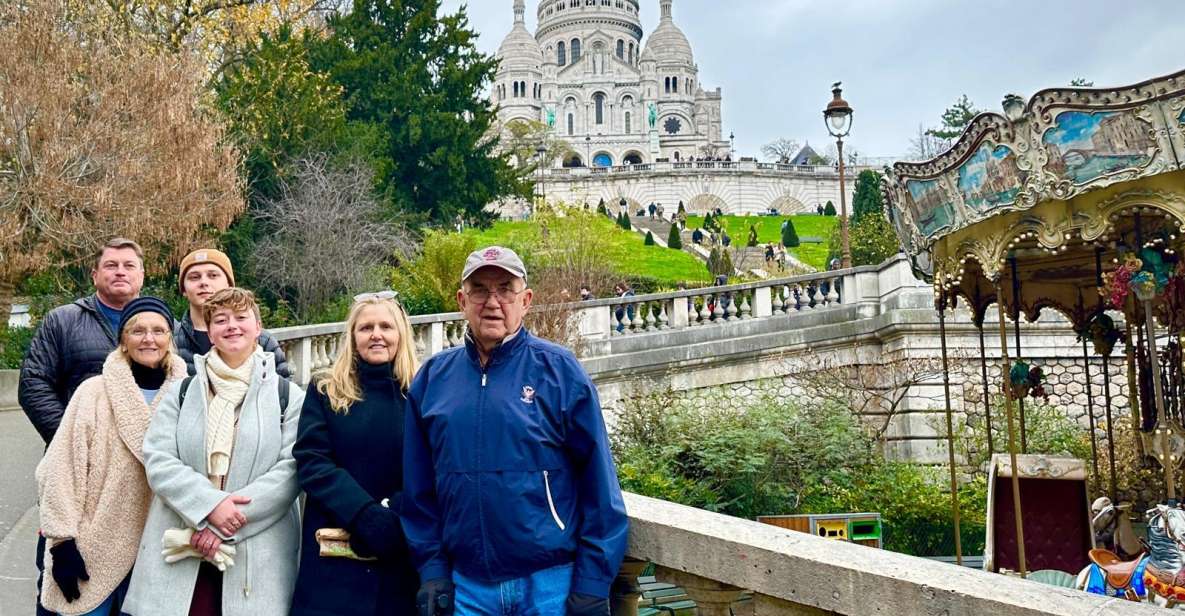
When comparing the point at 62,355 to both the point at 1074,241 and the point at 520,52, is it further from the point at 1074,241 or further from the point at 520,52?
the point at 520,52

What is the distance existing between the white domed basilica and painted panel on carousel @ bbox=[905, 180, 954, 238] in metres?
85.0

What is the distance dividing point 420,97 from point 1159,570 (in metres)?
25.5

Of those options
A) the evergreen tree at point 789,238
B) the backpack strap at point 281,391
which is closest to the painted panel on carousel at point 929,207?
the backpack strap at point 281,391

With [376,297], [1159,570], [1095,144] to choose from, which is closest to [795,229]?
[1095,144]

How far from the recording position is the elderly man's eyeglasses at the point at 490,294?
3.00m

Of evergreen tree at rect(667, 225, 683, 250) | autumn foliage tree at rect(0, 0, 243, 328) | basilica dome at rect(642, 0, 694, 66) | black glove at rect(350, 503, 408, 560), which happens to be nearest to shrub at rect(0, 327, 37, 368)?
autumn foliage tree at rect(0, 0, 243, 328)

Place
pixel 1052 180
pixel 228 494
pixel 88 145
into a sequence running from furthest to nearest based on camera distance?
pixel 88 145 < pixel 1052 180 < pixel 228 494

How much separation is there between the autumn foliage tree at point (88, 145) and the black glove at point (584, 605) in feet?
48.7

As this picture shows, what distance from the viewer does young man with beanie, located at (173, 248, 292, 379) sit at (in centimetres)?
407

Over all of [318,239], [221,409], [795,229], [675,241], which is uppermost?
[795,229]

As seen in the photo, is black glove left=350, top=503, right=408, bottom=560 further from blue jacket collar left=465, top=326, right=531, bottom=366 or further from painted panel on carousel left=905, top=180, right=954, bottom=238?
painted panel on carousel left=905, top=180, right=954, bottom=238

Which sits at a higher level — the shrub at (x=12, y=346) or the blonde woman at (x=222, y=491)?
the shrub at (x=12, y=346)

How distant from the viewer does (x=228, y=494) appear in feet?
10.4

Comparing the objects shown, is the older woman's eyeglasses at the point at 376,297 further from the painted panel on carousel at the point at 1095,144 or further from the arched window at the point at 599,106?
the arched window at the point at 599,106
